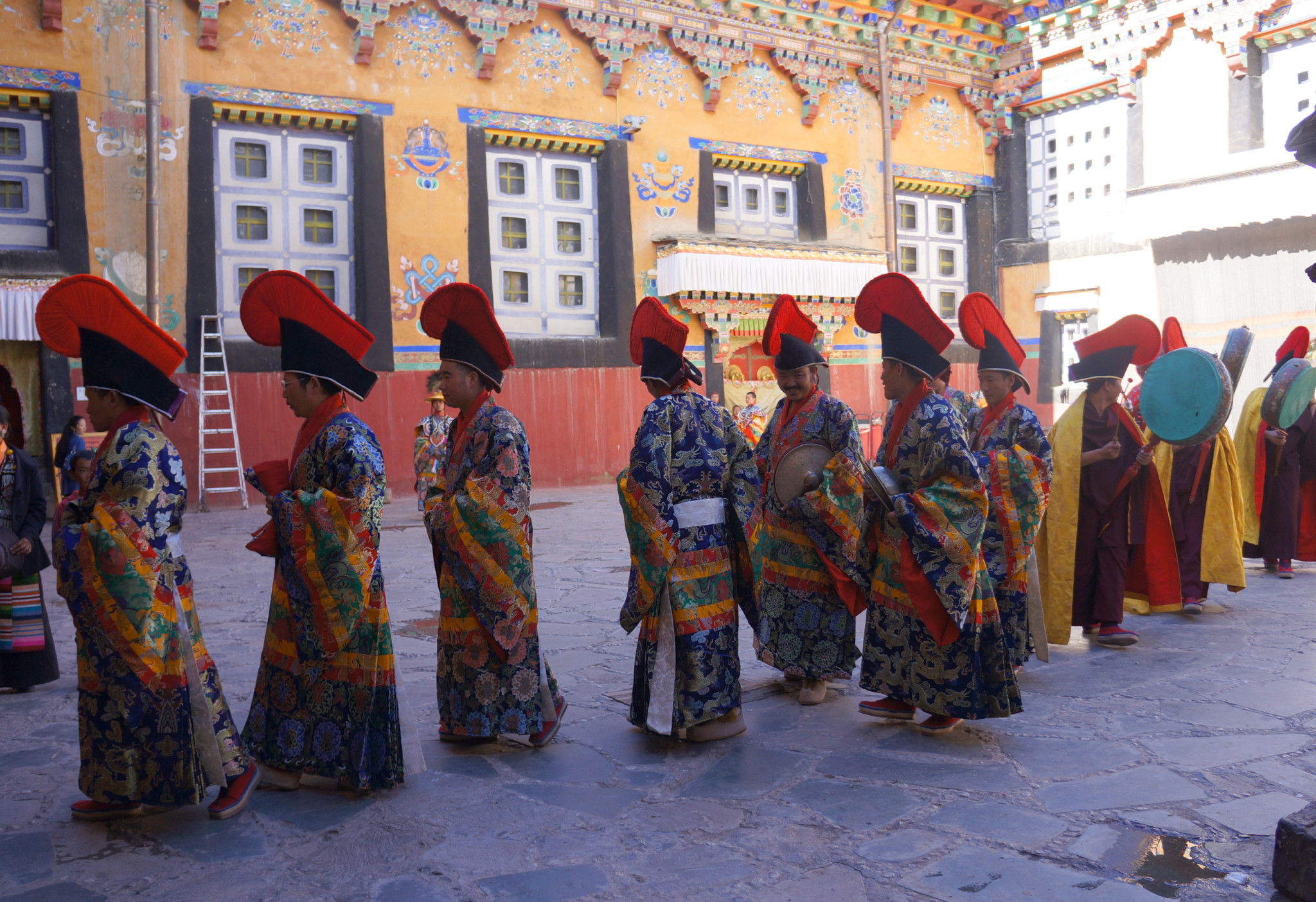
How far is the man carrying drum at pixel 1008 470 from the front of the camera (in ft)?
15.0

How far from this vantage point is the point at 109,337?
10.4 feet

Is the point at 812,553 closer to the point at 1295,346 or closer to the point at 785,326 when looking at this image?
the point at 785,326

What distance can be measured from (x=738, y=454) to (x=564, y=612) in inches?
109

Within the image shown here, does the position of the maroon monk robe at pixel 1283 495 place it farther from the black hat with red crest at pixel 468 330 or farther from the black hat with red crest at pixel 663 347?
the black hat with red crest at pixel 468 330

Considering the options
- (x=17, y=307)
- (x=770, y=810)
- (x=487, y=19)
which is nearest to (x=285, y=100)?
(x=487, y=19)

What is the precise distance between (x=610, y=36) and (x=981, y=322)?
11666 millimetres

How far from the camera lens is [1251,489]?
761 cm

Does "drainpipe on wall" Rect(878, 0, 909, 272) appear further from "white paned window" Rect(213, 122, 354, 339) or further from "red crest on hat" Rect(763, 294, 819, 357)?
"red crest on hat" Rect(763, 294, 819, 357)

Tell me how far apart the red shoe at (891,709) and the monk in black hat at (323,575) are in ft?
6.24

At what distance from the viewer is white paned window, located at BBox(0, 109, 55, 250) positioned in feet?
37.6

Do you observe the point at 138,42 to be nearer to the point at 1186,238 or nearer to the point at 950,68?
the point at 950,68

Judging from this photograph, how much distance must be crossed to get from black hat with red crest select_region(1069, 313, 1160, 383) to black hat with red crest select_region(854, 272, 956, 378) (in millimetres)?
1674

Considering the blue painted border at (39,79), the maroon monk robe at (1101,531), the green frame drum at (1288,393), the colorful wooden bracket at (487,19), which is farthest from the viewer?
the colorful wooden bracket at (487,19)

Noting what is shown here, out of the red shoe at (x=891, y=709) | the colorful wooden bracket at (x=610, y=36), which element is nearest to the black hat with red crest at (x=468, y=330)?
the red shoe at (x=891, y=709)
